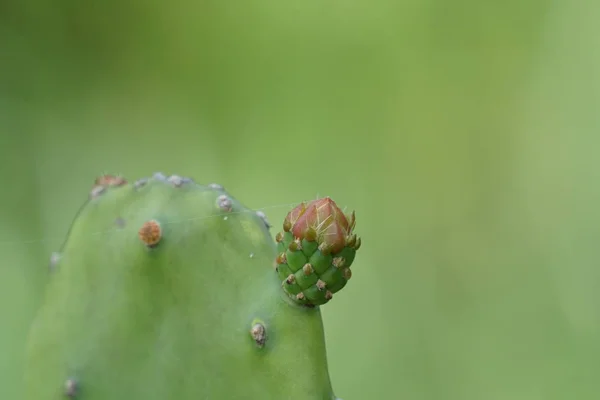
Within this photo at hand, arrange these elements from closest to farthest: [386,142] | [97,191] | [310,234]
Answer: [310,234], [97,191], [386,142]

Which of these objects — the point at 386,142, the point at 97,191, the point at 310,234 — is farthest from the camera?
the point at 386,142

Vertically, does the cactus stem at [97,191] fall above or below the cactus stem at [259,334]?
above

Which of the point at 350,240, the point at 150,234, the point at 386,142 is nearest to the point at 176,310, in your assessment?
the point at 150,234

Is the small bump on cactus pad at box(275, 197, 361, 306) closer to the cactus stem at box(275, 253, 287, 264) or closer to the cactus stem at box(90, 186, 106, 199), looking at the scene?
→ the cactus stem at box(275, 253, 287, 264)

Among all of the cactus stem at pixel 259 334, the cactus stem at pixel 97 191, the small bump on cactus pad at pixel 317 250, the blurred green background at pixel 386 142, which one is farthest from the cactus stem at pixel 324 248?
the blurred green background at pixel 386 142

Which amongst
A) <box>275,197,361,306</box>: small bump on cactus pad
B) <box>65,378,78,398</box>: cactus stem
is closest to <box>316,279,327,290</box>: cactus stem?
<box>275,197,361,306</box>: small bump on cactus pad

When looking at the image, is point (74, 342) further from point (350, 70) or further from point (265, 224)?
point (350, 70)

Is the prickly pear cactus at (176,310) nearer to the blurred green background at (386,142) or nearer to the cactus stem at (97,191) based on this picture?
the cactus stem at (97,191)

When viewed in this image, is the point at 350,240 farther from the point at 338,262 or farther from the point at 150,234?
the point at 150,234
